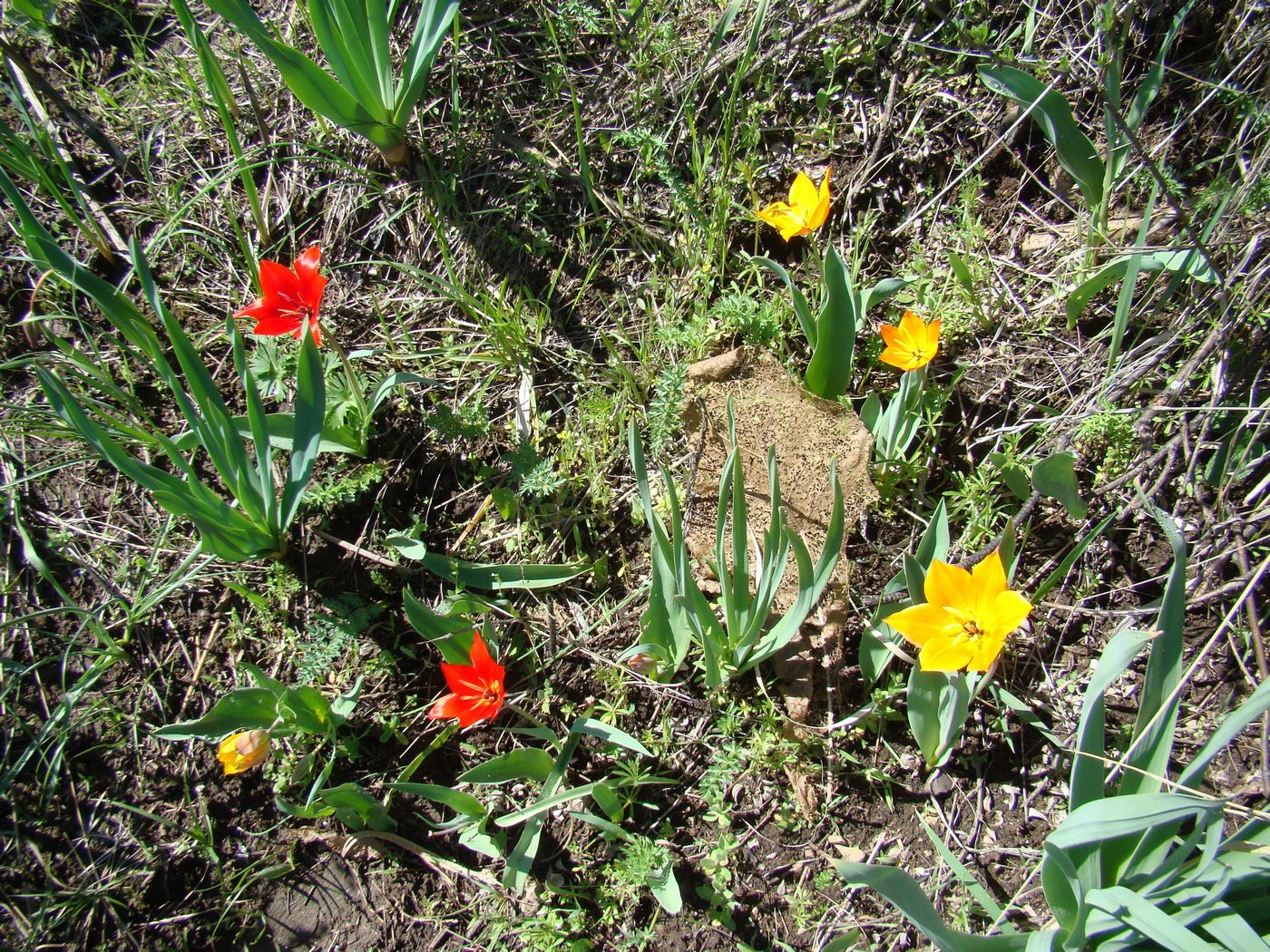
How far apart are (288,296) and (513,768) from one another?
44.5 inches

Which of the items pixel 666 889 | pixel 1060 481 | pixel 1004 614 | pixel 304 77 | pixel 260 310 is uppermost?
pixel 304 77

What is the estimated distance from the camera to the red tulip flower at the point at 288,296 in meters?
1.78

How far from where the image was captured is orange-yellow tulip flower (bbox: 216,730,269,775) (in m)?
1.69

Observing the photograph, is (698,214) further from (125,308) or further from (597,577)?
(125,308)

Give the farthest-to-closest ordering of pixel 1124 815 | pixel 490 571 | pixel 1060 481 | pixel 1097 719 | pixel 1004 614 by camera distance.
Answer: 1. pixel 490 571
2. pixel 1060 481
3. pixel 1004 614
4. pixel 1097 719
5. pixel 1124 815

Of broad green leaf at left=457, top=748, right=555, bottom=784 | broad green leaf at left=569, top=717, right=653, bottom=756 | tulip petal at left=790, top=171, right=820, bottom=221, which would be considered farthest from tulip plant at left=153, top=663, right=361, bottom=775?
tulip petal at left=790, top=171, right=820, bottom=221

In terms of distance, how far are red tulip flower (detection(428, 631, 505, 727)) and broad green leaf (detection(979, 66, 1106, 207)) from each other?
5.32ft

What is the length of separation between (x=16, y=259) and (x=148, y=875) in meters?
1.75

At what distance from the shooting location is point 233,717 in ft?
5.58

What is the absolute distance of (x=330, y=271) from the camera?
2301 millimetres

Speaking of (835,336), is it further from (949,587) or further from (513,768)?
(513,768)

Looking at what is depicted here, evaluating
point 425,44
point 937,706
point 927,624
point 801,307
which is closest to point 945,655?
point 927,624

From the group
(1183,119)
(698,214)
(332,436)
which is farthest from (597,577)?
(1183,119)

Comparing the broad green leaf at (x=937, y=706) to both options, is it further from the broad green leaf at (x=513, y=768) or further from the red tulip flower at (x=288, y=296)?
the red tulip flower at (x=288, y=296)
